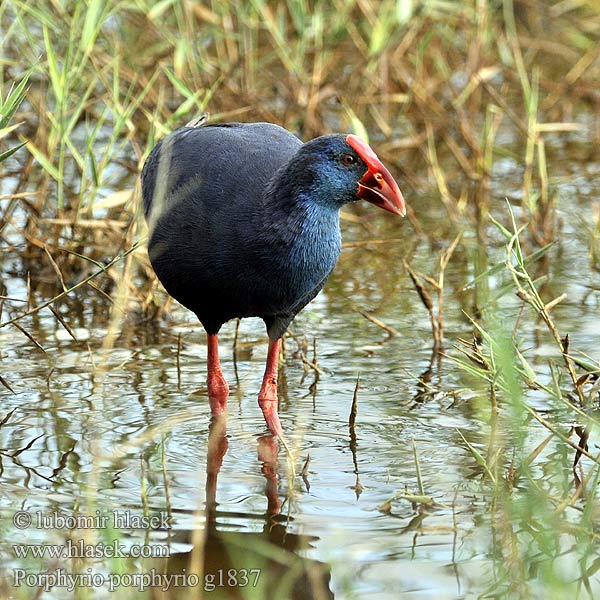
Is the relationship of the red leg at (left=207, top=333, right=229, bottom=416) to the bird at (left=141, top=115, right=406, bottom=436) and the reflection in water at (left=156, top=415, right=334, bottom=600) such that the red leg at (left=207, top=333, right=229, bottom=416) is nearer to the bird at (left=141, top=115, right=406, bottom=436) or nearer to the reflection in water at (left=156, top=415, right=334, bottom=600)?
the bird at (left=141, top=115, right=406, bottom=436)

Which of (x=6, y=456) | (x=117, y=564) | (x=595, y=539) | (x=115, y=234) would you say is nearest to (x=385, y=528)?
(x=595, y=539)

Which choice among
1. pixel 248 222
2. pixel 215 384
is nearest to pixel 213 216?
pixel 248 222

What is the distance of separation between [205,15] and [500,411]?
2.93 meters

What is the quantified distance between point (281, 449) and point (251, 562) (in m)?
0.77

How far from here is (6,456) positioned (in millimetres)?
3420

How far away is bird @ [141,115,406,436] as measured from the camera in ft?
11.2

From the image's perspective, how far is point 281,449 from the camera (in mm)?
3549

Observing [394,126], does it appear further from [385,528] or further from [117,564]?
[117,564]

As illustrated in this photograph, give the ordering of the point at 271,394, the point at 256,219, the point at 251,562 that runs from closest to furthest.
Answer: the point at 251,562 → the point at 256,219 → the point at 271,394

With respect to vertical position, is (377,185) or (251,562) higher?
(377,185)

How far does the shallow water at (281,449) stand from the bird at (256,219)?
27 cm

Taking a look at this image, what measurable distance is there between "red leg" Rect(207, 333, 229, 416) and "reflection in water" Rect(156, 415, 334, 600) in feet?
2.26

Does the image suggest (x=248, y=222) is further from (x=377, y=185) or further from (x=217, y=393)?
(x=217, y=393)

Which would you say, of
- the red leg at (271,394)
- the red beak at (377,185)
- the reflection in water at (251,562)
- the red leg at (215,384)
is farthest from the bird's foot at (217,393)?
the red beak at (377,185)
